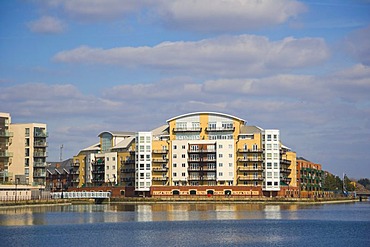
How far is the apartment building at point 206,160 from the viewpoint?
14788cm

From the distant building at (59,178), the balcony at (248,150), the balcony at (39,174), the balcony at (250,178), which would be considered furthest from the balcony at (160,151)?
the distant building at (59,178)

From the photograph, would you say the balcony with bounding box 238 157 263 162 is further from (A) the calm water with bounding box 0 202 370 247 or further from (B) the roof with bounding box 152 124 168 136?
(A) the calm water with bounding box 0 202 370 247

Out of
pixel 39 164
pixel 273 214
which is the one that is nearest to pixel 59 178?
pixel 39 164

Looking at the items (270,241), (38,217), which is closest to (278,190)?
(38,217)

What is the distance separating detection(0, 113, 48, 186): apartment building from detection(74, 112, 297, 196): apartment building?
2511 centimetres

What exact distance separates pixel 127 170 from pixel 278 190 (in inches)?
1369

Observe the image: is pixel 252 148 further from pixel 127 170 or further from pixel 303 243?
pixel 303 243

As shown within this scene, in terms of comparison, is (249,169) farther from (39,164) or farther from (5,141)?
(5,141)

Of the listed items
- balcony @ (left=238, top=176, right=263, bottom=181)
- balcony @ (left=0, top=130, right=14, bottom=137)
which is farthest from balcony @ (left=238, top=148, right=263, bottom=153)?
balcony @ (left=0, top=130, right=14, bottom=137)

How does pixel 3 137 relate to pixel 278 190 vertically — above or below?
above

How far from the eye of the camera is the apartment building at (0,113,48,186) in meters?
128

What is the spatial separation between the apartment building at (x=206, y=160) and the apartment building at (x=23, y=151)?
2511cm

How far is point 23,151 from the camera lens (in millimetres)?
131000

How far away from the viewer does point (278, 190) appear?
14775 cm
